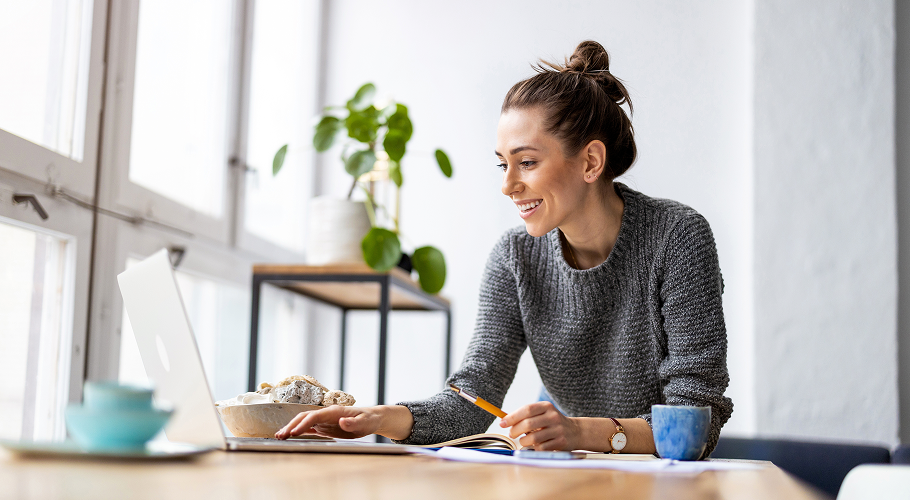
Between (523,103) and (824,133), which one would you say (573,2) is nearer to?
(824,133)

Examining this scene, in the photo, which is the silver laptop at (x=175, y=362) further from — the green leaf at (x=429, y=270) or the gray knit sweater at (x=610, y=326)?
the green leaf at (x=429, y=270)

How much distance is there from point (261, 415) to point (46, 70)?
101 centimetres

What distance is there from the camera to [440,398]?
1241 mm

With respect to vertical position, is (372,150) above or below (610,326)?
above

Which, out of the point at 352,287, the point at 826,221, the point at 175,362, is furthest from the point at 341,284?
the point at 826,221

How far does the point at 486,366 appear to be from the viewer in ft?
4.52

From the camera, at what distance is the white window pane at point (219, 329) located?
7.14ft

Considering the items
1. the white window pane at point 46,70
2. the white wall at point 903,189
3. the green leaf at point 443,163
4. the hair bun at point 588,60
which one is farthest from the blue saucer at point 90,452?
the white wall at point 903,189

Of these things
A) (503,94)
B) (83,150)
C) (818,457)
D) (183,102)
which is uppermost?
(503,94)

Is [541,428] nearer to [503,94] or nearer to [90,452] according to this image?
[90,452]

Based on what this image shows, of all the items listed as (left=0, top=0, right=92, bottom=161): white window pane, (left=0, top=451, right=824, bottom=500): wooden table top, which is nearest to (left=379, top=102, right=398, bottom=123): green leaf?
(left=0, top=0, right=92, bottom=161): white window pane

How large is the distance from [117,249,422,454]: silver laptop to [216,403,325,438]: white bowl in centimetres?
10

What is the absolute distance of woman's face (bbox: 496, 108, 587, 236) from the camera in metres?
1.42

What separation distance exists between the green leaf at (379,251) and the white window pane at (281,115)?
726 mm
